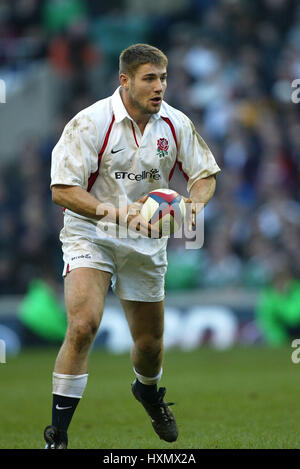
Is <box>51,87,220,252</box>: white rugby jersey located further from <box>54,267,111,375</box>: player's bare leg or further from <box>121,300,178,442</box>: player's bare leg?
<box>121,300,178,442</box>: player's bare leg

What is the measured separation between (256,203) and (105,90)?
5079 millimetres

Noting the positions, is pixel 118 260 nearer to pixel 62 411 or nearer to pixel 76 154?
pixel 76 154

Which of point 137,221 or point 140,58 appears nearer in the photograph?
point 137,221

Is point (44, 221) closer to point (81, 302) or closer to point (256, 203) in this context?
point (256, 203)

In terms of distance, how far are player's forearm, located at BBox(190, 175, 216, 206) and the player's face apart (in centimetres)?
64

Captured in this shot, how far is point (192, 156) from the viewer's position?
6.98 meters

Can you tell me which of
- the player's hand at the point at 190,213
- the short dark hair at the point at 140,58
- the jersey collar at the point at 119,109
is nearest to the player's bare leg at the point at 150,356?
the player's hand at the point at 190,213

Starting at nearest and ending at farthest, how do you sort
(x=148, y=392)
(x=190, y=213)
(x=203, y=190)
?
(x=190, y=213)
(x=203, y=190)
(x=148, y=392)

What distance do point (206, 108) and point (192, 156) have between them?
35.5 ft

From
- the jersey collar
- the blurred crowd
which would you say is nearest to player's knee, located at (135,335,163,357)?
the jersey collar

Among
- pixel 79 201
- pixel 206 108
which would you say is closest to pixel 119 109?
pixel 79 201

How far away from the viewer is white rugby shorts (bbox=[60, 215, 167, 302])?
6.62 meters

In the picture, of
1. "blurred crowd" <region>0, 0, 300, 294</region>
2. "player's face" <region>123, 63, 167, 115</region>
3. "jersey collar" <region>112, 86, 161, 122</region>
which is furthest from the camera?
"blurred crowd" <region>0, 0, 300, 294</region>

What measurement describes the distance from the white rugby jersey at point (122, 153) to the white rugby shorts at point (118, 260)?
0.44 feet
